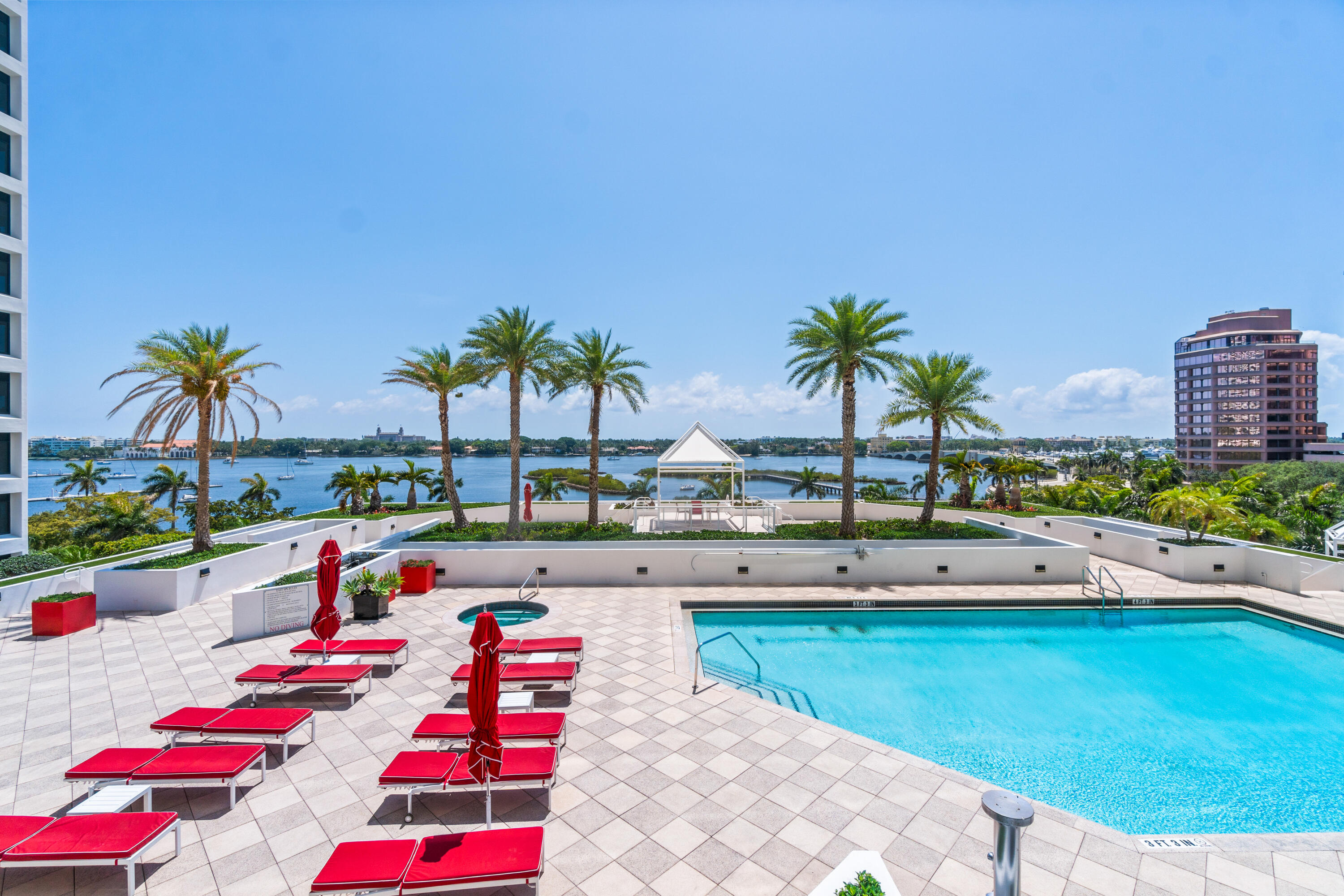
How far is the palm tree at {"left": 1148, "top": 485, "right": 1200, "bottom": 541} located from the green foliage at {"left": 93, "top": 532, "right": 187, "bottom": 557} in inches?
1104

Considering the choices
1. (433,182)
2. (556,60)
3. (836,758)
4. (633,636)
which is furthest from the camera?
(433,182)

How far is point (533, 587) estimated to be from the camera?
1375 centimetres

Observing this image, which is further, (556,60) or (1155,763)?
(556,60)

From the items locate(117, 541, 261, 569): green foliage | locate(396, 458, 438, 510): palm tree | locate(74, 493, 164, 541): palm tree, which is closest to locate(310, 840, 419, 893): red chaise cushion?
locate(117, 541, 261, 569): green foliage

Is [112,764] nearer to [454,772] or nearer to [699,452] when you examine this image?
[454,772]

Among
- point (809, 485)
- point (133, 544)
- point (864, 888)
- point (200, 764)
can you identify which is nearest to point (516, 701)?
→ point (200, 764)

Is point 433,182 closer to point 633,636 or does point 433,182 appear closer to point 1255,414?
point 633,636

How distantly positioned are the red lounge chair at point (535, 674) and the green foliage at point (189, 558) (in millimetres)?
8711

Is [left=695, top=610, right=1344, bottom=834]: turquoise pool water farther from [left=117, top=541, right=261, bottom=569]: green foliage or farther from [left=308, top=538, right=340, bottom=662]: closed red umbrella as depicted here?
[left=117, top=541, right=261, bottom=569]: green foliage

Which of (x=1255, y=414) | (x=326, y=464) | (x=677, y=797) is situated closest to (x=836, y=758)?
(x=677, y=797)

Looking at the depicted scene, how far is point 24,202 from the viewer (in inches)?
662

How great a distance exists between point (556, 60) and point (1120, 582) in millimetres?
20702

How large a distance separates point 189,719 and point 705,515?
16.1 m

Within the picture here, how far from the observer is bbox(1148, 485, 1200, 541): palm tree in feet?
49.0
